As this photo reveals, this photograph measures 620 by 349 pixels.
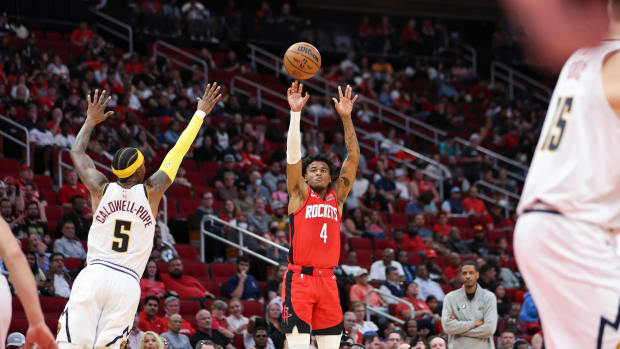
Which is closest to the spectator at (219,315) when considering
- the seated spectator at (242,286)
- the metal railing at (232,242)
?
the seated spectator at (242,286)

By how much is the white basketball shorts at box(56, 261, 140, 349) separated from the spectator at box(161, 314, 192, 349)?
4251mm

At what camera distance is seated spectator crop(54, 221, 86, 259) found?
40.0 ft

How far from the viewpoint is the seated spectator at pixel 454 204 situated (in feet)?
61.5

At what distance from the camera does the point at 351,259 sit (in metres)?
14.5

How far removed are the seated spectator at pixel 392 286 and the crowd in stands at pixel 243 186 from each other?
26mm

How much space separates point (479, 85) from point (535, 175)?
23006 mm

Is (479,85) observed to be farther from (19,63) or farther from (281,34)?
(19,63)

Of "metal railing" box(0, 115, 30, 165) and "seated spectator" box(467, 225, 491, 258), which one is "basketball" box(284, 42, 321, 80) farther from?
"seated spectator" box(467, 225, 491, 258)

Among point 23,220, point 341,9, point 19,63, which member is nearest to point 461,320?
point 23,220

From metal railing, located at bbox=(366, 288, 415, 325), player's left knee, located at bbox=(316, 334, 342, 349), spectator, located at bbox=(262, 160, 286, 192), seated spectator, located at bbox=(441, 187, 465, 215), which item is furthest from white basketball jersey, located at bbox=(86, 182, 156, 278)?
seated spectator, located at bbox=(441, 187, 465, 215)

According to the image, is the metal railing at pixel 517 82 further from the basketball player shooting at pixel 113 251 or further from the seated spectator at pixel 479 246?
the basketball player shooting at pixel 113 251

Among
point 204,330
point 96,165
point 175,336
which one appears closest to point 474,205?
point 96,165

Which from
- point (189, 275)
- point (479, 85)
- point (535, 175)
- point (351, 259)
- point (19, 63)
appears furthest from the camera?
point (479, 85)

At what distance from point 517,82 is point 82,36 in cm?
1413
